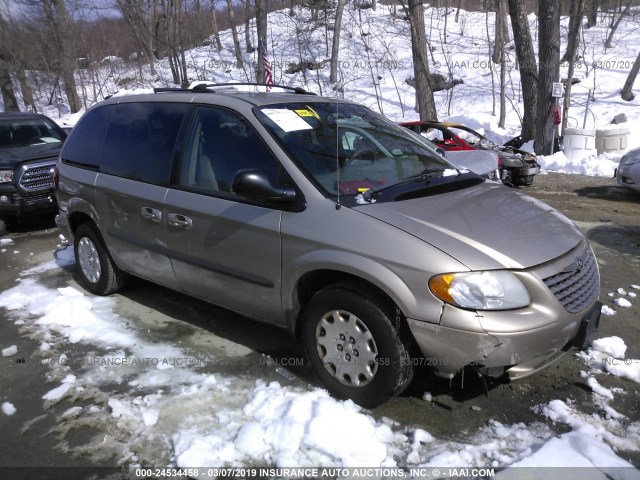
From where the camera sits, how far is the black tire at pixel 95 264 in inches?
188

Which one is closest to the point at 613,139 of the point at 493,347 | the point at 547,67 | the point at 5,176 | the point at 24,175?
the point at 547,67

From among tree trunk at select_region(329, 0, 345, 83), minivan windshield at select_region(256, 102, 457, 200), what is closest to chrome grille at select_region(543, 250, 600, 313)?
minivan windshield at select_region(256, 102, 457, 200)

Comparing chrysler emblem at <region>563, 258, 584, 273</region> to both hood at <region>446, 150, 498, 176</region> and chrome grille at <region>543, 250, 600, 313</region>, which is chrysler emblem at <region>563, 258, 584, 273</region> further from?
hood at <region>446, 150, 498, 176</region>

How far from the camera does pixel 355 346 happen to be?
296 centimetres

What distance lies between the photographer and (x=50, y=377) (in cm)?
359

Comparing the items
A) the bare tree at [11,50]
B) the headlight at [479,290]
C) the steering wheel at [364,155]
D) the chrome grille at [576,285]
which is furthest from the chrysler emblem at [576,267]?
the bare tree at [11,50]

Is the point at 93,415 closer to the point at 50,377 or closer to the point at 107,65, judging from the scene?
the point at 50,377

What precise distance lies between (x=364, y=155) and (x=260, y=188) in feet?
2.81

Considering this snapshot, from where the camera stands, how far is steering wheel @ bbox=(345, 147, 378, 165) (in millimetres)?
3431

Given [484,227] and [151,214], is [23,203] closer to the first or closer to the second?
[151,214]

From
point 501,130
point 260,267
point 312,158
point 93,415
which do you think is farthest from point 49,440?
point 501,130

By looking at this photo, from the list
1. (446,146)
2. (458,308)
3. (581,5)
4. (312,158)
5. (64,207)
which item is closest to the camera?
(458,308)

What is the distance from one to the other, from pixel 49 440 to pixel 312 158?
2249 mm

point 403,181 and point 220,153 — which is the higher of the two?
point 220,153
